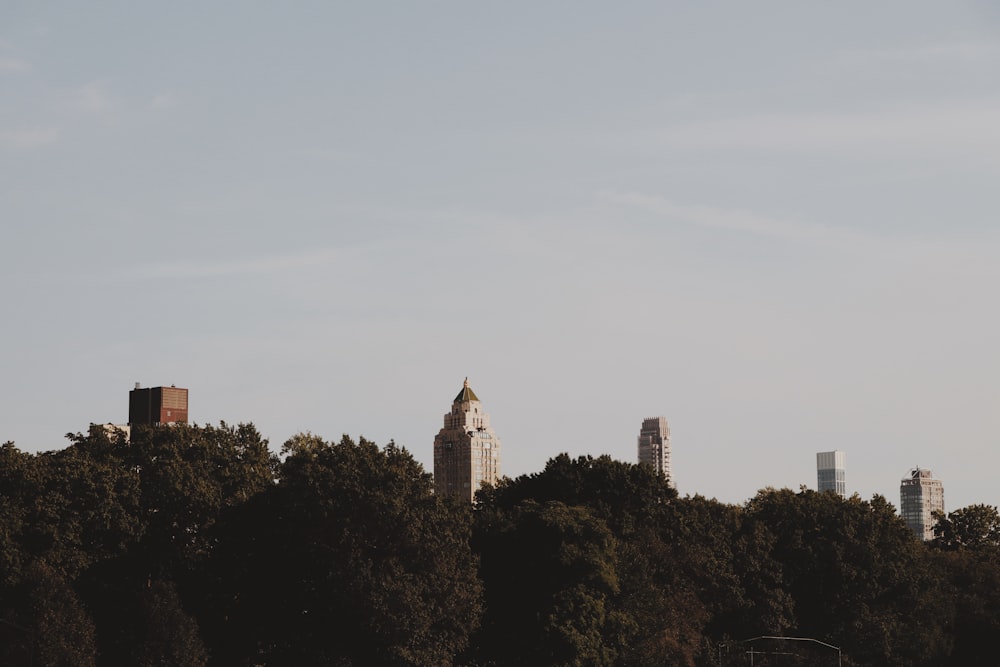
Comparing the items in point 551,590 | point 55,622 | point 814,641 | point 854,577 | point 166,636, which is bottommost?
point 814,641

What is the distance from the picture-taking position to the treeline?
8712 centimetres

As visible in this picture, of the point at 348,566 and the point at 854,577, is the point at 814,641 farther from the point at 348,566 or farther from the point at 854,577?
the point at 348,566

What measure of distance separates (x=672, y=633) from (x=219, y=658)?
2975 cm

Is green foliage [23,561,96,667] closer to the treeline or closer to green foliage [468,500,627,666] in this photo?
the treeline

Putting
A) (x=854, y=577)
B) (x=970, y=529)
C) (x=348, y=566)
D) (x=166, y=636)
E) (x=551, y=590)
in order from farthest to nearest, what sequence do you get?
(x=970, y=529) → (x=854, y=577) → (x=551, y=590) → (x=348, y=566) → (x=166, y=636)

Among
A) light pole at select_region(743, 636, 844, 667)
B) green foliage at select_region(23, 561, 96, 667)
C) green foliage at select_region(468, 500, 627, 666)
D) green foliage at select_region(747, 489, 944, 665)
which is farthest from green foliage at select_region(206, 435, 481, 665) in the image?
green foliage at select_region(747, 489, 944, 665)

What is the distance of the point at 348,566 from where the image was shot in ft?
291

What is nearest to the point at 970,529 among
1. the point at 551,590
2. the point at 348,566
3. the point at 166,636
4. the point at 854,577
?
the point at 854,577

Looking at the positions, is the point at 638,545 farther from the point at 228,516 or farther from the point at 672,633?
the point at 228,516

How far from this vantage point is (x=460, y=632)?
301ft

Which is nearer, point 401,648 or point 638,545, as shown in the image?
point 401,648

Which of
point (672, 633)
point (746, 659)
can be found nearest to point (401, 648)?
point (672, 633)

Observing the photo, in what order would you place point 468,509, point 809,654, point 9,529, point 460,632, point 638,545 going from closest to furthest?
1. point 9,529
2. point 460,632
3. point 468,509
4. point 638,545
5. point 809,654

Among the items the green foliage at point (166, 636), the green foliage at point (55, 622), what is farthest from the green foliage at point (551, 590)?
the green foliage at point (55, 622)
